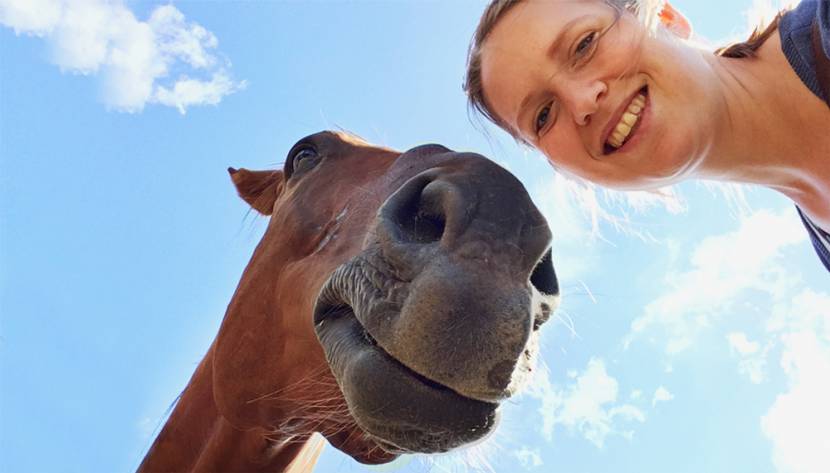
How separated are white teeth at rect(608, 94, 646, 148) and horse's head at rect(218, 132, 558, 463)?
855mm

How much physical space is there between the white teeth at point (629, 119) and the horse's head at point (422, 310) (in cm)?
85

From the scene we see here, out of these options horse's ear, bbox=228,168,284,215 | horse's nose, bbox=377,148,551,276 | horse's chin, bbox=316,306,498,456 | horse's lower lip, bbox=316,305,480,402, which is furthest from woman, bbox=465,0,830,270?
horse's ear, bbox=228,168,284,215

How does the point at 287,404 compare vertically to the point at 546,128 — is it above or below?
below

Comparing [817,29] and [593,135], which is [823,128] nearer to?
[817,29]

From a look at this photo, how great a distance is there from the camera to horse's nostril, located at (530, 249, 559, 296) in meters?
1.94

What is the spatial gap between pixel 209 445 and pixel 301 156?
1.60 meters

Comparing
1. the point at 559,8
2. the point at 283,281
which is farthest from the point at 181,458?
the point at 559,8

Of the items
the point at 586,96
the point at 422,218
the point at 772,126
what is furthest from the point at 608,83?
the point at 422,218

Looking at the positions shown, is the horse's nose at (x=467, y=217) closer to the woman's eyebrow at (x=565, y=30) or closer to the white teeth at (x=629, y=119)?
the woman's eyebrow at (x=565, y=30)

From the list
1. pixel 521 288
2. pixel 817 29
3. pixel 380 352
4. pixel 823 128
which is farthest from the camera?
pixel 823 128

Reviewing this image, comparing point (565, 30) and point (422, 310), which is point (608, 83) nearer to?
point (565, 30)

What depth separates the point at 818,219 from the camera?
2.92 m

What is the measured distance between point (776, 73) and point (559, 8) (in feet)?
3.08

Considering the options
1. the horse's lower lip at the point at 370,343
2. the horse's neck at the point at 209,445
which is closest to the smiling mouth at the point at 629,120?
the horse's lower lip at the point at 370,343
